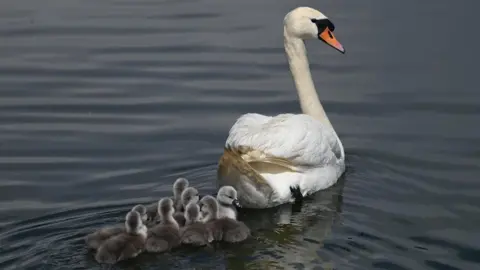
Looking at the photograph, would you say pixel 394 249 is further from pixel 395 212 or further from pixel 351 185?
pixel 351 185

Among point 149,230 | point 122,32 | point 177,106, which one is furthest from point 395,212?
point 122,32

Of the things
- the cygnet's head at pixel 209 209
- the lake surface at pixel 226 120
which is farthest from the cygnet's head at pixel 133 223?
the cygnet's head at pixel 209 209

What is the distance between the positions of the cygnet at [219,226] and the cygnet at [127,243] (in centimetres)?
57

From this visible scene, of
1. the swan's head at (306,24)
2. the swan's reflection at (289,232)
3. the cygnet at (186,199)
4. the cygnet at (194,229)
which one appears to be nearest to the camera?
the swan's reflection at (289,232)

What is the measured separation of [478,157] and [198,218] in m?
3.76

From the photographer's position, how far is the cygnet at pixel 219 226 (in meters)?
9.49

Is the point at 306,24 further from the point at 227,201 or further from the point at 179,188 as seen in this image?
the point at 227,201

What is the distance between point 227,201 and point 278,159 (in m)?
0.82

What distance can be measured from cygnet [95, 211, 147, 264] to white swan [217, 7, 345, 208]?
1.36 meters

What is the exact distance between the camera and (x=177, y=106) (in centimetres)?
1404

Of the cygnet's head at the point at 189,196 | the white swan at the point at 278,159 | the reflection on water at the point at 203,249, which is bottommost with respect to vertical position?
the reflection on water at the point at 203,249

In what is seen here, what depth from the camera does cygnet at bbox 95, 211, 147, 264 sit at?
8992 mm

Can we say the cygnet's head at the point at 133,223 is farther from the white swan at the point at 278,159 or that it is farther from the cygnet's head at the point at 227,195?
the white swan at the point at 278,159

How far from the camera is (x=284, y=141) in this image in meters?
10.6
